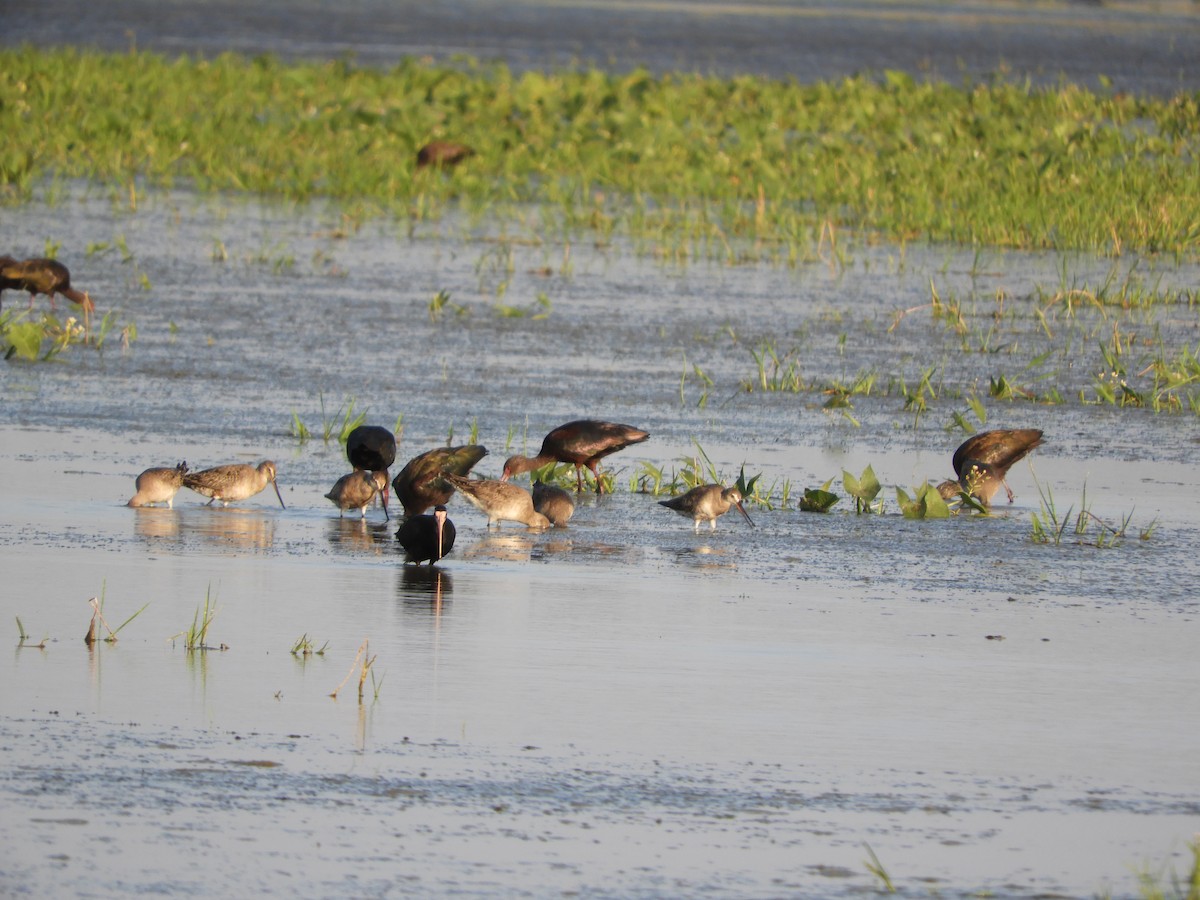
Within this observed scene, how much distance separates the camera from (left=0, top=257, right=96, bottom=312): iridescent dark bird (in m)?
12.6

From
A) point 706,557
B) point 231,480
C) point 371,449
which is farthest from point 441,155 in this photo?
point 706,557

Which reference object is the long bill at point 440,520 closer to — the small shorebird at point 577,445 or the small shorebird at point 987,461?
the small shorebird at point 577,445

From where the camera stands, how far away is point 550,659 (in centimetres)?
618

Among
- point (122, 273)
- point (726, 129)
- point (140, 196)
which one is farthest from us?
point (726, 129)

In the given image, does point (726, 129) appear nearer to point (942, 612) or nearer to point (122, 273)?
point (122, 273)

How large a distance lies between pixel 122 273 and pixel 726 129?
31.4 feet

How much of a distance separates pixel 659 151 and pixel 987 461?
12.0m

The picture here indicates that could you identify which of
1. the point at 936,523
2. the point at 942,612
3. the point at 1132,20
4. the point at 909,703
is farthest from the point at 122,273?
the point at 1132,20

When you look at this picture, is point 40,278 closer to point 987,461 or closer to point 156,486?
point 156,486

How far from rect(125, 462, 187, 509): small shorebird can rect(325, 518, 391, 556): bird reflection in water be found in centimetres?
56

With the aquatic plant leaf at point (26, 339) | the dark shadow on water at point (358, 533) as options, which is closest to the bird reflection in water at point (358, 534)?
the dark shadow on water at point (358, 533)

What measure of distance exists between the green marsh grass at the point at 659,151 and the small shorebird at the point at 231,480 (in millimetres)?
7124

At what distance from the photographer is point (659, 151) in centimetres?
2055

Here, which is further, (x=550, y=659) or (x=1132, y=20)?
(x=1132, y=20)
